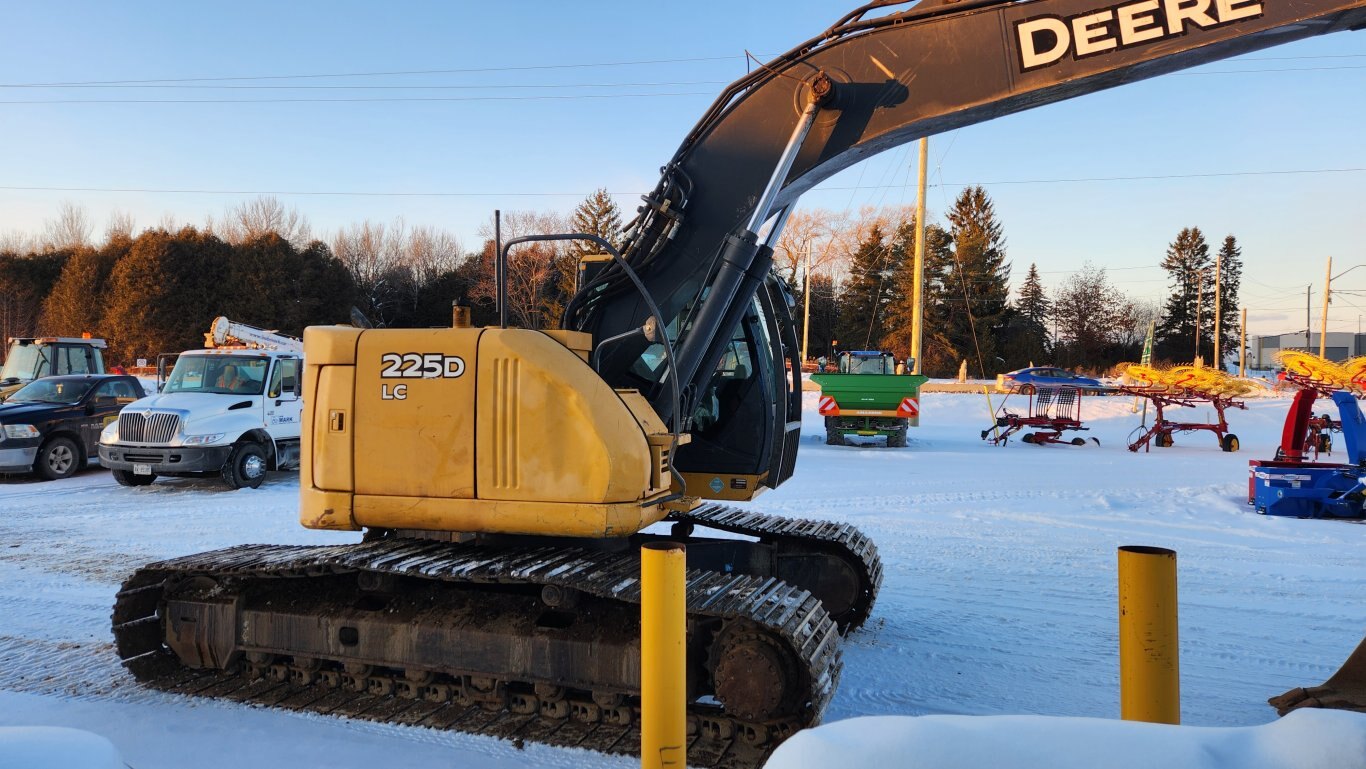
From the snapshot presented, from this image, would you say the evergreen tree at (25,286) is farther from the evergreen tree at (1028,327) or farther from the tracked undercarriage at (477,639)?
the evergreen tree at (1028,327)

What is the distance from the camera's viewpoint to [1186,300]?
2544 inches

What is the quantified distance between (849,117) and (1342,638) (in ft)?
15.1

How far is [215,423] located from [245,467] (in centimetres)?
77

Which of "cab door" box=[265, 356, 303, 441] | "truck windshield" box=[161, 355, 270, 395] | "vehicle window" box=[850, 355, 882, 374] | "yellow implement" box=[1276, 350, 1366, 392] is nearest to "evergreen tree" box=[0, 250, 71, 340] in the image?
"truck windshield" box=[161, 355, 270, 395]

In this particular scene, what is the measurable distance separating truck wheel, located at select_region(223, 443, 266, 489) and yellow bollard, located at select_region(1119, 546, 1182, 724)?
12754 mm

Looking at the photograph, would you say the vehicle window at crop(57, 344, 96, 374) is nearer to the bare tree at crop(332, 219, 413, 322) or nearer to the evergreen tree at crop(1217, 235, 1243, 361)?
the bare tree at crop(332, 219, 413, 322)

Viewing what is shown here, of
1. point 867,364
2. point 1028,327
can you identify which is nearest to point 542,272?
point 867,364

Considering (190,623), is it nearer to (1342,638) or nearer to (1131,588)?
(1131,588)

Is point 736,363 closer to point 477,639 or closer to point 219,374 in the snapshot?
point 477,639

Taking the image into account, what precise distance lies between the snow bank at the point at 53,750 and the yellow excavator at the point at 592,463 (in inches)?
88.7

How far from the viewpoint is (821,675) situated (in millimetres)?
4000

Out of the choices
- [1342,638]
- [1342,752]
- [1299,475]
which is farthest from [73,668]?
[1299,475]

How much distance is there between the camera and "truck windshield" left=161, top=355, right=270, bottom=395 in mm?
13641

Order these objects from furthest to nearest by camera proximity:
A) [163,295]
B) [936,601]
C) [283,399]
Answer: [163,295] < [283,399] < [936,601]
